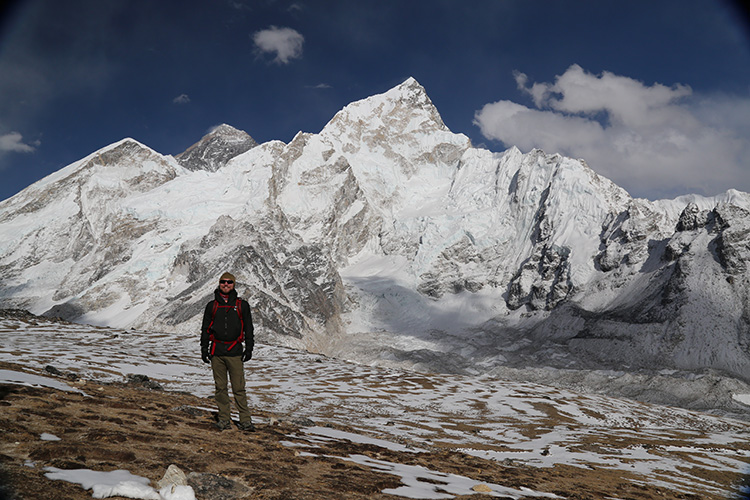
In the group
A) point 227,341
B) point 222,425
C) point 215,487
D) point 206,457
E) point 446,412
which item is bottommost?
point 446,412

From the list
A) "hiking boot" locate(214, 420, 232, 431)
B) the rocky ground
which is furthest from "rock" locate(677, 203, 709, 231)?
"hiking boot" locate(214, 420, 232, 431)

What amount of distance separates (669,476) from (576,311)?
17281cm

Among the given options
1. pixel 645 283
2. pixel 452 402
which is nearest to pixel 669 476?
pixel 452 402

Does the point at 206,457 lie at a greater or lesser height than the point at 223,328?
lesser

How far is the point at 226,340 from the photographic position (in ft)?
45.5

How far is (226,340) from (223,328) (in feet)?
1.35

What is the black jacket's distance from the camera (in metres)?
13.7

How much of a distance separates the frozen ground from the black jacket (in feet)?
13.9

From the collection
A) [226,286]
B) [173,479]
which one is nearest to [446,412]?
[226,286]

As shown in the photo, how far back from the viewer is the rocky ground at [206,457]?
Answer: 841 centimetres

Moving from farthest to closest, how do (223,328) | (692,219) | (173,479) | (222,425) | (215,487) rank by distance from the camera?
(692,219), (222,425), (223,328), (215,487), (173,479)

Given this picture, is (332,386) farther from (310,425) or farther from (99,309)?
(99,309)

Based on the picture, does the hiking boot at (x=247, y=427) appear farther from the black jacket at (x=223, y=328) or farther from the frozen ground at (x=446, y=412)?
the black jacket at (x=223, y=328)

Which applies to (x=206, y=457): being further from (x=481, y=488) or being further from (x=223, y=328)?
(x=481, y=488)
